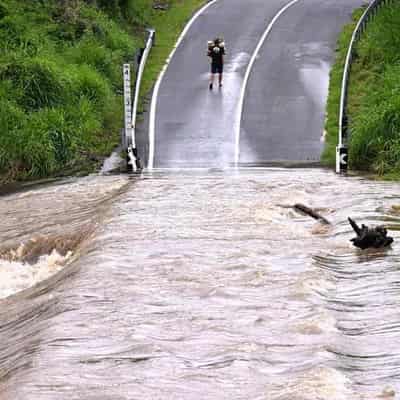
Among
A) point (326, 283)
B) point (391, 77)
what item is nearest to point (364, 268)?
point (326, 283)

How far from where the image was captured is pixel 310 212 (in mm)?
14633

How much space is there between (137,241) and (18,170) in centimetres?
791

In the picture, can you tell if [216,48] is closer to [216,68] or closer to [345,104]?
[216,68]

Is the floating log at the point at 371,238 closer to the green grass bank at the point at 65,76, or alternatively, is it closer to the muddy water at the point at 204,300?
the muddy water at the point at 204,300

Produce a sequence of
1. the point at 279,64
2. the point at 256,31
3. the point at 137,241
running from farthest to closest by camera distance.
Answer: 1. the point at 256,31
2. the point at 279,64
3. the point at 137,241

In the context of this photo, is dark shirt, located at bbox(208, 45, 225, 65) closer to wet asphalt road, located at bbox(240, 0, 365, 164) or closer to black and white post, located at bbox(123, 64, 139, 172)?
wet asphalt road, located at bbox(240, 0, 365, 164)

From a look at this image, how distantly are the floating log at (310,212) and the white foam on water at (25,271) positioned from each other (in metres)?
3.86

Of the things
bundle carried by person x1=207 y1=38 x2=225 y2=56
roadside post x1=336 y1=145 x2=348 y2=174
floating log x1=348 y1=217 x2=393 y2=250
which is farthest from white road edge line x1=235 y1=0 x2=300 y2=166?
floating log x1=348 y1=217 x2=393 y2=250

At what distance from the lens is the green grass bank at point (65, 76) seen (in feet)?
67.3

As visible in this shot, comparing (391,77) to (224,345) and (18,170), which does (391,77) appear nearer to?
(18,170)

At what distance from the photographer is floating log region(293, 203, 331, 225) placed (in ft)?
46.4

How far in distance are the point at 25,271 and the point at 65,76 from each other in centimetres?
1127

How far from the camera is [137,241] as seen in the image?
1290 cm

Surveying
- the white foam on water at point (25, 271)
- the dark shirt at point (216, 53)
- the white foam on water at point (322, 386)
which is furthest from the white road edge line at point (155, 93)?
the white foam on water at point (322, 386)
